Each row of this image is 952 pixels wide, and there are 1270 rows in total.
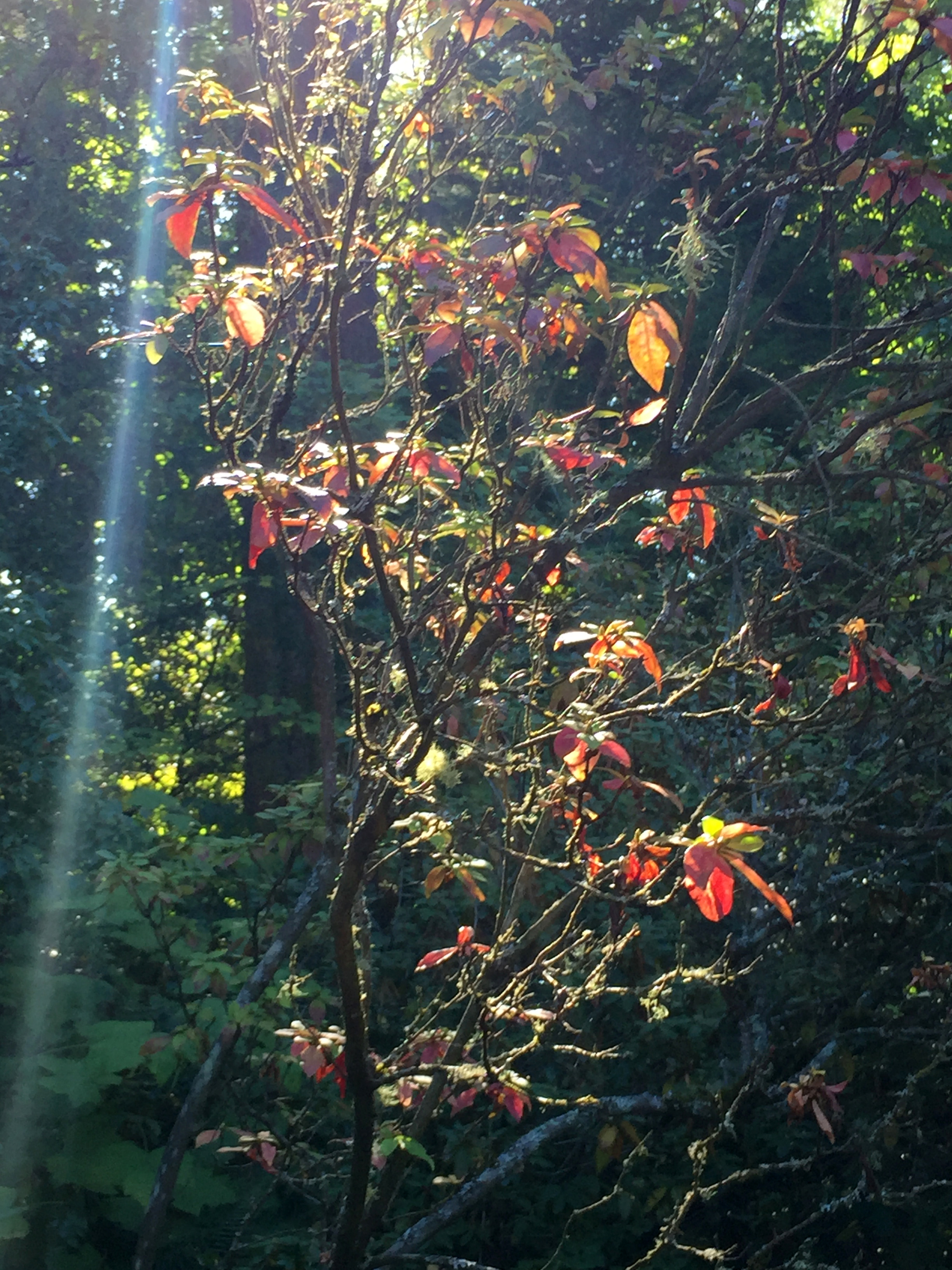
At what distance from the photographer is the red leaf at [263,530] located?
78.2 inches

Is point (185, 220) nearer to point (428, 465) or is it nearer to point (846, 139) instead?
point (428, 465)

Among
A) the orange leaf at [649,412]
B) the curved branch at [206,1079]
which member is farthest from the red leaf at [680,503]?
the curved branch at [206,1079]

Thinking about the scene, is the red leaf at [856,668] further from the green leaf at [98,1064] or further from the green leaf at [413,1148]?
the green leaf at [98,1064]

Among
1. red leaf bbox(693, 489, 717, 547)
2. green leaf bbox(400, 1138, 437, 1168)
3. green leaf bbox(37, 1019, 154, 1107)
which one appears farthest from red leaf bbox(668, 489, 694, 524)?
green leaf bbox(37, 1019, 154, 1107)

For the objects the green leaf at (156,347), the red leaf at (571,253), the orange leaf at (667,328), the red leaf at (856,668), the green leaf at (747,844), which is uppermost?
the red leaf at (571,253)

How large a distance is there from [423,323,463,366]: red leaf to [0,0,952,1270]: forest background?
24 mm

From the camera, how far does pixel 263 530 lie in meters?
2.02

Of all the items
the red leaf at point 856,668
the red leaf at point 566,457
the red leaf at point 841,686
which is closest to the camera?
the red leaf at point 566,457

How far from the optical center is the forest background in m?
2.33

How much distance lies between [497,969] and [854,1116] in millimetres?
2074

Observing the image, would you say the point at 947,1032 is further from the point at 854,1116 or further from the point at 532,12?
the point at 532,12

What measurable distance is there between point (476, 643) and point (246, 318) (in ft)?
2.63

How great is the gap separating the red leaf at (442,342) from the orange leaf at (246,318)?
0.30 metres

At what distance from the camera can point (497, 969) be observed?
2.86m
